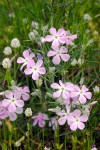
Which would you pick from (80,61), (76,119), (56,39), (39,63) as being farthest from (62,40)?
(76,119)

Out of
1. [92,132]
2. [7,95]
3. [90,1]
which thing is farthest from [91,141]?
[90,1]

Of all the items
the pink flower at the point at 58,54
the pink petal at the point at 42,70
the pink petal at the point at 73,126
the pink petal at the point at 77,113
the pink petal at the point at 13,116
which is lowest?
the pink petal at the point at 73,126

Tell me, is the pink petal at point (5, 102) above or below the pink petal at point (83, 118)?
above

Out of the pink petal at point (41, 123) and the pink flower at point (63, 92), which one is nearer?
the pink flower at point (63, 92)

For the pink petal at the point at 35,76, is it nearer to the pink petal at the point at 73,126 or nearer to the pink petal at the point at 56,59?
the pink petal at the point at 56,59

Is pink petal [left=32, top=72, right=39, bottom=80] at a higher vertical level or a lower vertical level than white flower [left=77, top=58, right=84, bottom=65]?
lower

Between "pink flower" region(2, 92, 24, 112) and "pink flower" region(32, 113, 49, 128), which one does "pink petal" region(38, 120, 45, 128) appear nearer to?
"pink flower" region(32, 113, 49, 128)

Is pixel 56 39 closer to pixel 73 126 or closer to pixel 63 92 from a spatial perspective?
pixel 63 92

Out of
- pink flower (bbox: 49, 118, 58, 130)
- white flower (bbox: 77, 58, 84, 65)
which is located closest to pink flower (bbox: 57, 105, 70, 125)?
pink flower (bbox: 49, 118, 58, 130)

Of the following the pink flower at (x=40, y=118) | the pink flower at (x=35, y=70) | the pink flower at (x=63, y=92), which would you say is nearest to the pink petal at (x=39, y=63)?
the pink flower at (x=35, y=70)
